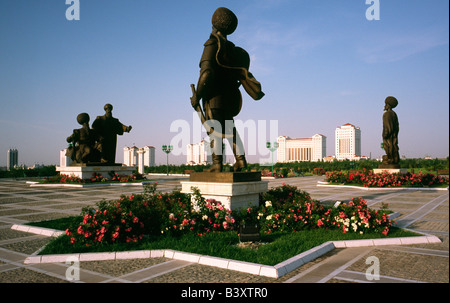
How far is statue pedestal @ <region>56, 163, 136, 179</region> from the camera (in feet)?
68.8

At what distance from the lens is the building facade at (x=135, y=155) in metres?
50.7

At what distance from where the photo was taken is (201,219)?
627 cm

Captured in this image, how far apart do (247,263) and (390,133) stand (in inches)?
724

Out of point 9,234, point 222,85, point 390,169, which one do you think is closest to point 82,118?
point 9,234

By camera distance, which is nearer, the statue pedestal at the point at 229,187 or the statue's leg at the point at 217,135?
the statue pedestal at the point at 229,187

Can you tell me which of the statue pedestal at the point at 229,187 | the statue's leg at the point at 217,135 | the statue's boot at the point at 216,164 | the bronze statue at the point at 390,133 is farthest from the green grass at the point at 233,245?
the bronze statue at the point at 390,133

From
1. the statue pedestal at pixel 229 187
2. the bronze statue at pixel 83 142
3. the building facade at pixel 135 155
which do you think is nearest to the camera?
the statue pedestal at pixel 229 187

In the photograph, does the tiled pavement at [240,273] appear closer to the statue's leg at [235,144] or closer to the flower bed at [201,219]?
the flower bed at [201,219]

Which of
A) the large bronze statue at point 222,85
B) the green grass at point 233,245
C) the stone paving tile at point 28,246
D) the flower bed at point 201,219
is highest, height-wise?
the large bronze statue at point 222,85

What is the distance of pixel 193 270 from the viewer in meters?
4.22

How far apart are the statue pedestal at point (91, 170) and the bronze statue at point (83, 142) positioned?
0.66 meters

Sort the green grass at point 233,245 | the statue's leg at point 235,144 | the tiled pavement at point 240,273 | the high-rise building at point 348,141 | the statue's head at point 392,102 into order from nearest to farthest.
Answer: the tiled pavement at point 240,273, the green grass at point 233,245, the statue's leg at point 235,144, the statue's head at point 392,102, the high-rise building at point 348,141

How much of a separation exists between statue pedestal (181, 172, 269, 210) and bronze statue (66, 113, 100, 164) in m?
17.1
